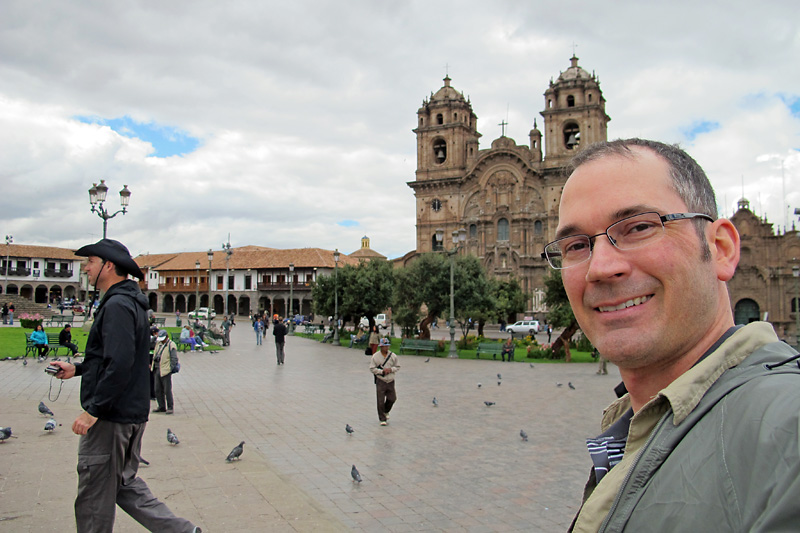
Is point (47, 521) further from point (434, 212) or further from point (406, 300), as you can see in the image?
point (434, 212)

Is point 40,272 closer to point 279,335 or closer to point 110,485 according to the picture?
point 279,335

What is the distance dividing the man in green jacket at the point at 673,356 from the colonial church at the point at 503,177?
47.6 meters

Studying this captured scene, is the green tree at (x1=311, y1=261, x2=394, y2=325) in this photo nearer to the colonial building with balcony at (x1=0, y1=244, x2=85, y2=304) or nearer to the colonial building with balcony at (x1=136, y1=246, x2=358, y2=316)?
the colonial building with balcony at (x1=136, y1=246, x2=358, y2=316)

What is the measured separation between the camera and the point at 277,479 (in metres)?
6.46

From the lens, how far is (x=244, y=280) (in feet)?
202

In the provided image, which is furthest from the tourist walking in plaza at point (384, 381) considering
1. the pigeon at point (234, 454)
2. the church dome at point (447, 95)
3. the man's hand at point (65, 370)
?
the church dome at point (447, 95)

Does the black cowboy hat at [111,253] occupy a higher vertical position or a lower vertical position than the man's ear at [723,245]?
higher

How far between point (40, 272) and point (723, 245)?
7691 cm

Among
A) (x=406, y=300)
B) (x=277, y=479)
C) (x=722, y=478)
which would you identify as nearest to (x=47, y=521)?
(x=277, y=479)

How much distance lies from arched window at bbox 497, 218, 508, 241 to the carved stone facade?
18940 mm

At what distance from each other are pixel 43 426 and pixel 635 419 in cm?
999

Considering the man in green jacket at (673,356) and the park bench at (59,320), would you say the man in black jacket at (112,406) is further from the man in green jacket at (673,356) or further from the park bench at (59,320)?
the park bench at (59,320)

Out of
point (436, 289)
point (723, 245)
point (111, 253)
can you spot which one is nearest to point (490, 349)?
point (436, 289)

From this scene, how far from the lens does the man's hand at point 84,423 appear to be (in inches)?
138
